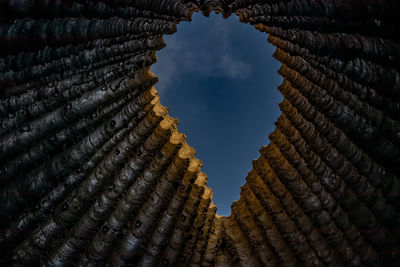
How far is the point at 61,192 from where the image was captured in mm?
5789

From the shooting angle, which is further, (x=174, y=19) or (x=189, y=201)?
(x=189, y=201)

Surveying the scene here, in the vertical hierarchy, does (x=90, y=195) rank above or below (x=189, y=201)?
below

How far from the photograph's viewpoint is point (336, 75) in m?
5.39

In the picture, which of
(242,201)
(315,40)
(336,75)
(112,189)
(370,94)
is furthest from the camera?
(242,201)

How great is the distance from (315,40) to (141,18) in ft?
10.9

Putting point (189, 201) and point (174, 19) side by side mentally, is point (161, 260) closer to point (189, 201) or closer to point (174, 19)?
point (189, 201)

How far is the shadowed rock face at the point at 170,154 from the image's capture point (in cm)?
421

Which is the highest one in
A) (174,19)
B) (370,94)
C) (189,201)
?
(174,19)

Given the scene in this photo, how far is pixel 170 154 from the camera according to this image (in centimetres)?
700

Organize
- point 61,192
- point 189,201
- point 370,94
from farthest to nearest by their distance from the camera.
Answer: point 189,201, point 61,192, point 370,94

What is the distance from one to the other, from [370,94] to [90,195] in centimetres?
651

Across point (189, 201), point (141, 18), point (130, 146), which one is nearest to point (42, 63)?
point (141, 18)

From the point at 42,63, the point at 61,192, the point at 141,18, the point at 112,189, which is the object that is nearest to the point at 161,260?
the point at 112,189

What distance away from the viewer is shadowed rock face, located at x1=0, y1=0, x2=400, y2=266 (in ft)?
13.8
